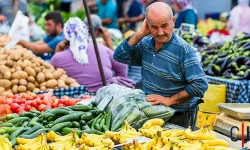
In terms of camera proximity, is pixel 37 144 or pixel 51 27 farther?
pixel 51 27

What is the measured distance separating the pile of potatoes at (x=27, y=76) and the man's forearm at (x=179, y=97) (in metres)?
2.33

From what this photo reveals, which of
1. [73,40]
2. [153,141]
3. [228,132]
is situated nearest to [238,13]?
[73,40]

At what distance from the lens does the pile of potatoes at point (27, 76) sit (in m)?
6.68

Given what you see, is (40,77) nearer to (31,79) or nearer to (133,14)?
(31,79)

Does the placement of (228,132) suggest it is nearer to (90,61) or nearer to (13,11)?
(90,61)

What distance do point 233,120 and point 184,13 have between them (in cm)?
568

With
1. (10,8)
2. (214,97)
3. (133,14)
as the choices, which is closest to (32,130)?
(214,97)

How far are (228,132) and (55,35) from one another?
5219 millimetres

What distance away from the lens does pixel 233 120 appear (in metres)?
4.60

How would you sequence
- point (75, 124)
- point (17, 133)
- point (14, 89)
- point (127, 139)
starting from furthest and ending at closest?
point (14, 89) < point (75, 124) < point (17, 133) < point (127, 139)

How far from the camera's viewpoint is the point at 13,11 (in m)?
12.1

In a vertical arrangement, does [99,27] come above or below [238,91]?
above

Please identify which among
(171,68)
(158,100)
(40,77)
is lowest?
(40,77)

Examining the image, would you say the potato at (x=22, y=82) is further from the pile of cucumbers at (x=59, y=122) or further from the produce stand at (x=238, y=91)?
the produce stand at (x=238, y=91)
